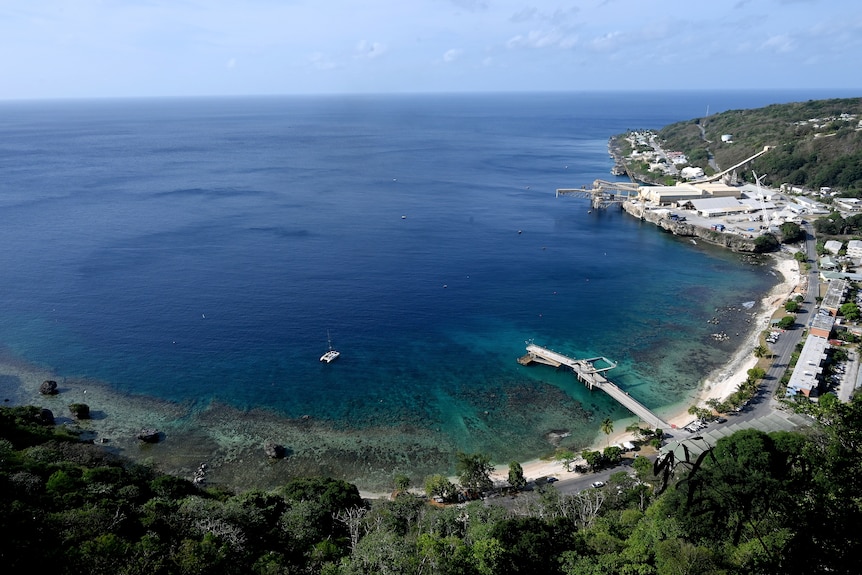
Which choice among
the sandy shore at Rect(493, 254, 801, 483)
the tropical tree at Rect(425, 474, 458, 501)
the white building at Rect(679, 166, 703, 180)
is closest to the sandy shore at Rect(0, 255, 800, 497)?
the sandy shore at Rect(493, 254, 801, 483)

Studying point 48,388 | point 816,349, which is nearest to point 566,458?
point 816,349

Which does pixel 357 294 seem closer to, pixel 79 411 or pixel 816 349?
pixel 79 411

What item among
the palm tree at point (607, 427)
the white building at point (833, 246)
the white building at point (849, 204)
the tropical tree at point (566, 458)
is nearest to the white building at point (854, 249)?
the white building at point (833, 246)

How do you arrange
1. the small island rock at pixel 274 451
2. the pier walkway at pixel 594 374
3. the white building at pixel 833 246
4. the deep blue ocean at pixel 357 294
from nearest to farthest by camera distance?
the small island rock at pixel 274 451
the pier walkway at pixel 594 374
the deep blue ocean at pixel 357 294
the white building at pixel 833 246

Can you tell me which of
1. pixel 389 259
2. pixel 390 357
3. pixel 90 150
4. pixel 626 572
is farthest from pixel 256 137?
pixel 626 572

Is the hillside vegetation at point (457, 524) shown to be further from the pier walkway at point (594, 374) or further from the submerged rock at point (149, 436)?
the pier walkway at point (594, 374)

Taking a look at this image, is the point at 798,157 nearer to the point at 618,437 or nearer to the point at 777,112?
the point at 777,112
